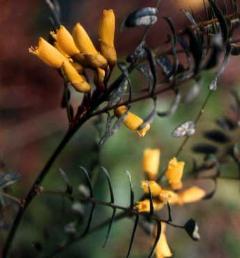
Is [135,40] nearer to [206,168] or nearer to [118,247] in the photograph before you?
[118,247]

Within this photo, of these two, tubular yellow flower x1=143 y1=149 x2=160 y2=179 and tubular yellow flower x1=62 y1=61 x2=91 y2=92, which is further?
tubular yellow flower x1=143 y1=149 x2=160 y2=179

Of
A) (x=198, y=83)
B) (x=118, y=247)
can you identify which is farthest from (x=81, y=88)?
(x=118, y=247)

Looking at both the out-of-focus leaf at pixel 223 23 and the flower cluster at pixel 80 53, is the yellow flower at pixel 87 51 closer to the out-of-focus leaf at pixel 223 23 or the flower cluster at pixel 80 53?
the flower cluster at pixel 80 53

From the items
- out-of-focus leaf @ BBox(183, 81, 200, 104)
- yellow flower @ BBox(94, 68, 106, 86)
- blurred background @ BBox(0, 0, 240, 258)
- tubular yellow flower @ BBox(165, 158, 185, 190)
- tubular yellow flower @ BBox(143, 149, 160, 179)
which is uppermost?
yellow flower @ BBox(94, 68, 106, 86)

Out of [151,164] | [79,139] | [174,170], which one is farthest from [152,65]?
[79,139]

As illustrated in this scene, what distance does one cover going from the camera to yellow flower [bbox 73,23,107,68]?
3.13 ft

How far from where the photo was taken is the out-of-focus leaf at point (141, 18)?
91 centimetres

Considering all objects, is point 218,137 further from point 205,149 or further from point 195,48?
point 195,48

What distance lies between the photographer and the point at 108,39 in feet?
3.18

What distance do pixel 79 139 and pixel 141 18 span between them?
49.9 inches

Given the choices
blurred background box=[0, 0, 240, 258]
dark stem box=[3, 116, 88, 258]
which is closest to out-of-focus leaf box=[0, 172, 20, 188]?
dark stem box=[3, 116, 88, 258]

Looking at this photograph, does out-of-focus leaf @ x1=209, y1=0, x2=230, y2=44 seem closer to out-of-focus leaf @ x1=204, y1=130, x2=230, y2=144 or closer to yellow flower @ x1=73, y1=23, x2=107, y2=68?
yellow flower @ x1=73, y1=23, x2=107, y2=68

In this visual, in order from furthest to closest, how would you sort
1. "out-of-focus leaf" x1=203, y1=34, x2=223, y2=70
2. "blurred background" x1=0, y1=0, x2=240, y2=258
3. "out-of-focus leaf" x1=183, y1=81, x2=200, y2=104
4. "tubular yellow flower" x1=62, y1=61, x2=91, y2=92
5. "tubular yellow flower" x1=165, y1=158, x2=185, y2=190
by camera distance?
"blurred background" x1=0, y1=0, x2=240, y2=258, "tubular yellow flower" x1=165, y1=158, x2=185, y2=190, "tubular yellow flower" x1=62, y1=61, x2=91, y2=92, "out-of-focus leaf" x1=183, y1=81, x2=200, y2=104, "out-of-focus leaf" x1=203, y1=34, x2=223, y2=70

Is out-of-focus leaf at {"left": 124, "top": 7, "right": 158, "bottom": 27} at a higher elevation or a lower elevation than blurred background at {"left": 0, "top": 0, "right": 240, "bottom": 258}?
higher
